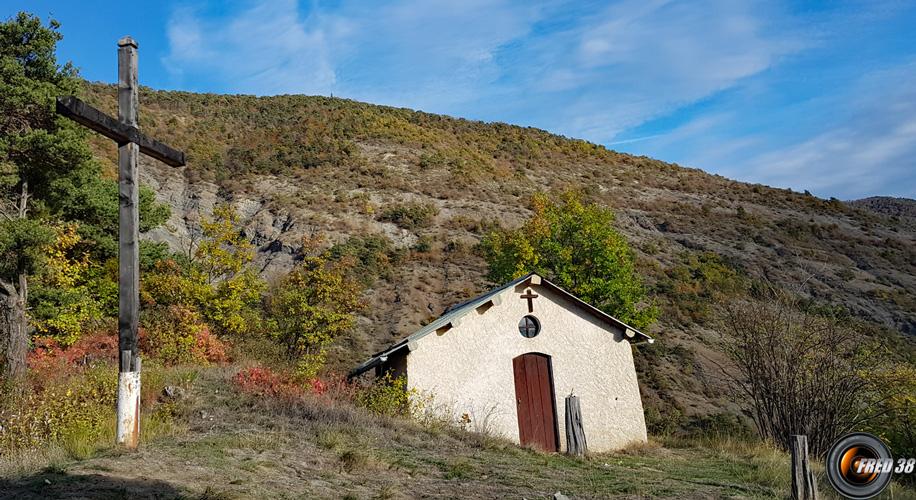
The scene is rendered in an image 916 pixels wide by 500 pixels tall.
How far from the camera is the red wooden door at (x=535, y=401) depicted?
56.3ft

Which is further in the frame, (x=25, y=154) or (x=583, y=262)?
(x=583, y=262)

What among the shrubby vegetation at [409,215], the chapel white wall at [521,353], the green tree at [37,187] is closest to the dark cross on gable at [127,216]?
the chapel white wall at [521,353]

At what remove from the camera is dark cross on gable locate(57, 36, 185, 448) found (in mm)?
8320

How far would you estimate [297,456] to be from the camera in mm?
9578

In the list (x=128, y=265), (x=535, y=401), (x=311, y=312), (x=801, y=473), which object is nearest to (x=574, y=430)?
(x=535, y=401)

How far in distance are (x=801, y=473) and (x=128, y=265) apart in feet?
32.1

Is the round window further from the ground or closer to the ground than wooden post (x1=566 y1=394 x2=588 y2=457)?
further from the ground

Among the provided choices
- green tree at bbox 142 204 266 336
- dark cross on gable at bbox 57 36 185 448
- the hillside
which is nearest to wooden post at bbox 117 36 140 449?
dark cross on gable at bbox 57 36 185 448

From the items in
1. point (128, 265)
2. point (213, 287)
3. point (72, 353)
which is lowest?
point (72, 353)

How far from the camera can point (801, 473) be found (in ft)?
29.8

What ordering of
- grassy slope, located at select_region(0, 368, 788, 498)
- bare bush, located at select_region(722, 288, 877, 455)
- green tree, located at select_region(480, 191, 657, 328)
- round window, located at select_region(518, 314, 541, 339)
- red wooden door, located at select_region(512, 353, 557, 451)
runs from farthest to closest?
green tree, located at select_region(480, 191, 657, 328), round window, located at select_region(518, 314, 541, 339), red wooden door, located at select_region(512, 353, 557, 451), bare bush, located at select_region(722, 288, 877, 455), grassy slope, located at select_region(0, 368, 788, 498)

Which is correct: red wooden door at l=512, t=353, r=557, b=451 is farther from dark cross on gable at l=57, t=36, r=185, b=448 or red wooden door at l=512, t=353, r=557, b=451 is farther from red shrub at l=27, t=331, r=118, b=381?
red shrub at l=27, t=331, r=118, b=381

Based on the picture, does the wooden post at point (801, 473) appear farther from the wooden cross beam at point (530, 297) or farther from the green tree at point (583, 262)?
the green tree at point (583, 262)

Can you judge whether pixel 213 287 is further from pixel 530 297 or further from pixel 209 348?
pixel 530 297
